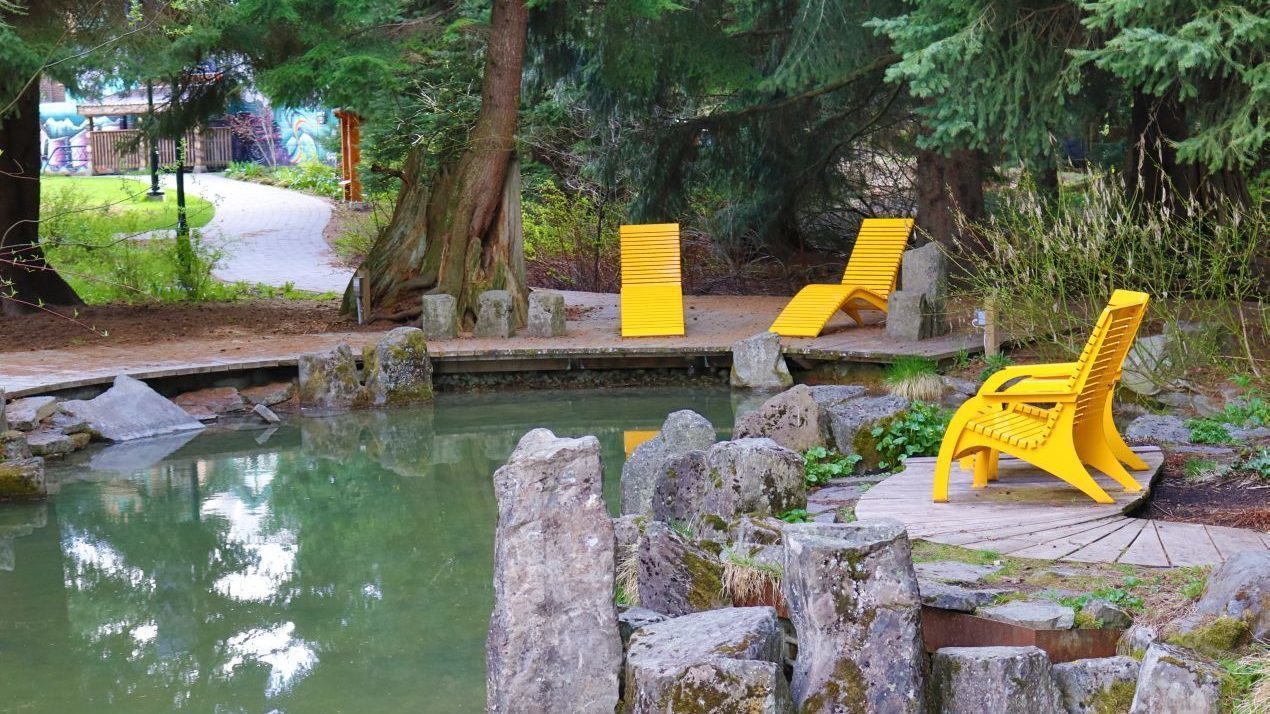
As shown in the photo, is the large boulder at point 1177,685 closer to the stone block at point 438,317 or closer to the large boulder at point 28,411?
the large boulder at point 28,411

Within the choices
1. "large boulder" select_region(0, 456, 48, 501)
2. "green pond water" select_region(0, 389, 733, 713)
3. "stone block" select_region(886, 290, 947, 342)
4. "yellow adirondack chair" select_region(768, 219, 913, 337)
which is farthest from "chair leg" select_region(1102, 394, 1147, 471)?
"large boulder" select_region(0, 456, 48, 501)

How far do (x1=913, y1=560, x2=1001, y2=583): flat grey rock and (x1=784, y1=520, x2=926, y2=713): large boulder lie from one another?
0.64 meters

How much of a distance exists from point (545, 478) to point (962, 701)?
1415 mm

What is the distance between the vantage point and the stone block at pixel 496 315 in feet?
40.0

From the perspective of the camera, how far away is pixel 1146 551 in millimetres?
4891

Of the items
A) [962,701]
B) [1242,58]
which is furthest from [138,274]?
[962,701]

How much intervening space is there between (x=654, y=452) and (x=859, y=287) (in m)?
5.79

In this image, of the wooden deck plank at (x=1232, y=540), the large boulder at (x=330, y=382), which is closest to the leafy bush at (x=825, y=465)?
the wooden deck plank at (x=1232, y=540)

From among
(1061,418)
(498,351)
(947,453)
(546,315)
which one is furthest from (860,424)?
(546,315)

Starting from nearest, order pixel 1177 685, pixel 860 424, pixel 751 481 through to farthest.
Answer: pixel 1177 685 → pixel 751 481 → pixel 860 424

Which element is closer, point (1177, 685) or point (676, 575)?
point (1177, 685)

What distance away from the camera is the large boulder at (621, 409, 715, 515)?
6.52 meters

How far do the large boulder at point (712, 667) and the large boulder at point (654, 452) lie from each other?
2.02m

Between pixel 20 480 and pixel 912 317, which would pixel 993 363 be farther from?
pixel 20 480
